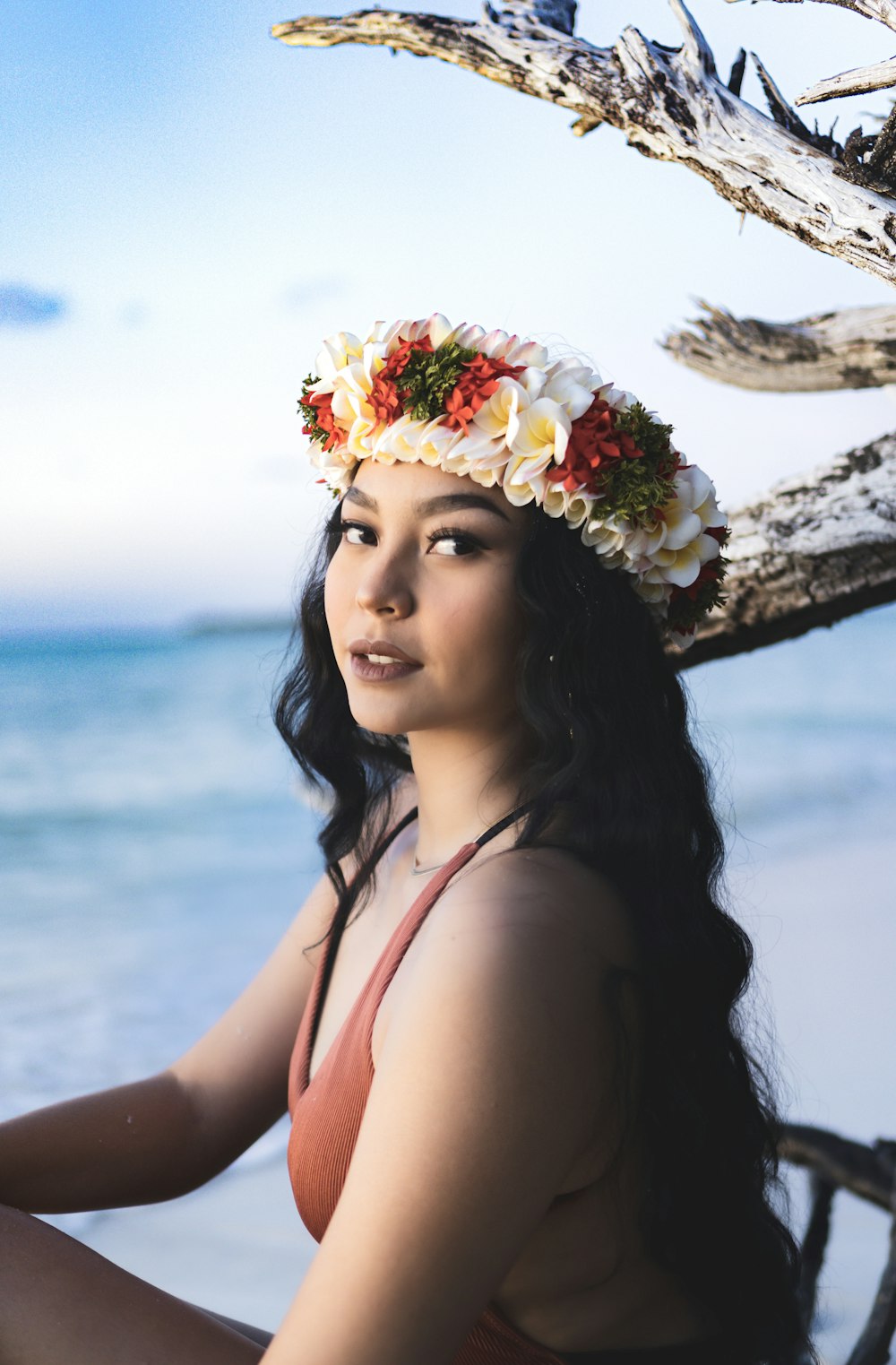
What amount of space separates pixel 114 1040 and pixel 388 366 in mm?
5633

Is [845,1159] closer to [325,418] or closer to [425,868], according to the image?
[425,868]

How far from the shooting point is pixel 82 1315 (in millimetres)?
1416

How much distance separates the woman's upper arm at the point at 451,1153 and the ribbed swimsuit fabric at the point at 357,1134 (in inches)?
6.8

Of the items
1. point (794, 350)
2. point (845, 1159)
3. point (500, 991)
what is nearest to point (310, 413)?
point (500, 991)

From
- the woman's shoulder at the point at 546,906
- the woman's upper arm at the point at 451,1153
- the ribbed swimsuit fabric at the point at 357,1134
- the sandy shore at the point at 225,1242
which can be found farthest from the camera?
the sandy shore at the point at 225,1242

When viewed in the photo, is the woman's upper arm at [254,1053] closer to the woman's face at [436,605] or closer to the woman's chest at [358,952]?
the woman's chest at [358,952]

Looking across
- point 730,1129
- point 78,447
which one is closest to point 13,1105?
point 730,1129

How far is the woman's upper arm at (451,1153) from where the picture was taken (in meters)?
1.22

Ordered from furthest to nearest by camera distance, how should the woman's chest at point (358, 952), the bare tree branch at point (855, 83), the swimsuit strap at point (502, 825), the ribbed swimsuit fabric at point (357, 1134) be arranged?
the bare tree branch at point (855, 83) → the woman's chest at point (358, 952) → the swimsuit strap at point (502, 825) → the ribbed swimsuit fabric at point (357, 1134)

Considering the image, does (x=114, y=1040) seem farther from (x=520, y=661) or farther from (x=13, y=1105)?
(x=520, y=661)

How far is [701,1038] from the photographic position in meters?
1.55

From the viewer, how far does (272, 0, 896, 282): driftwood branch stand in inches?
81.7

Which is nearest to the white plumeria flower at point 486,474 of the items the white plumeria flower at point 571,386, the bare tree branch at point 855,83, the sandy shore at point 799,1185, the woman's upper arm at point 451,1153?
the white plumeria flower at point 571,386

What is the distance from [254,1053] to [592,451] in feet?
3.45
